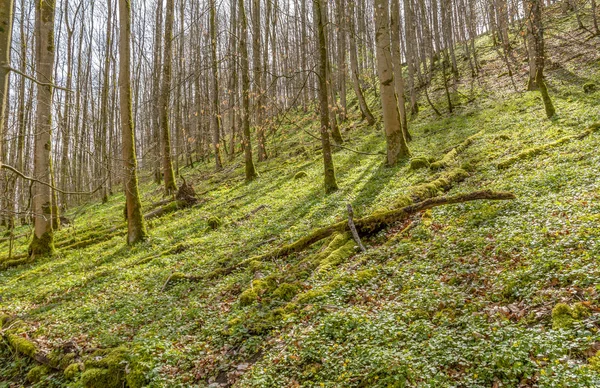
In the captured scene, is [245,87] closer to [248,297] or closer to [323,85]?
[323,85]

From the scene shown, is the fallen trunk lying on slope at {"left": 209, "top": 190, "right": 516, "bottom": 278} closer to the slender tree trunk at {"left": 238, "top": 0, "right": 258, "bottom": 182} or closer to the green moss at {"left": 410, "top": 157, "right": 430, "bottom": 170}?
the green moss at {"left": 410, "top": 157, "right": 430, "bottom": 170}

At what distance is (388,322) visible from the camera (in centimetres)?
467

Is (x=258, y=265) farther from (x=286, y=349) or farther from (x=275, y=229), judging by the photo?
(x=286, y=349)

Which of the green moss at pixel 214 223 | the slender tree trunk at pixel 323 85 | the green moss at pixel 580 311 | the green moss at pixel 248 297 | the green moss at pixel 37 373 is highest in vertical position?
the slender tree trunk at pixel 323 85

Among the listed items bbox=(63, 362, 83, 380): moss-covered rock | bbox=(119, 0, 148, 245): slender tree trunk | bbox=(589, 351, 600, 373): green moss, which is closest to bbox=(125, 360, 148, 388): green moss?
bbox=(63, 362, 83, 380): moss-covered rock

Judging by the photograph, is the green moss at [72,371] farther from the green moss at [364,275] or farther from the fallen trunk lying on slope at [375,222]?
the green moss at [364,275]

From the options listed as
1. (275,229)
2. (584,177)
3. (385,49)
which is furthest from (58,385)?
(385,49)

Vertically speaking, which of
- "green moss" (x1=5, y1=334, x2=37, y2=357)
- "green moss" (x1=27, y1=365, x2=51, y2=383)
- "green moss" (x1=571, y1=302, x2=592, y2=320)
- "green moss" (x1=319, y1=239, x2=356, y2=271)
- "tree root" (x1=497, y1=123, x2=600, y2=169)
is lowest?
"green moss" (x1=27, y1=365, x2=51, y2=383)

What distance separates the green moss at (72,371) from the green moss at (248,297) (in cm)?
248

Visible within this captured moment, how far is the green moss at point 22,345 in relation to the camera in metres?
5.85

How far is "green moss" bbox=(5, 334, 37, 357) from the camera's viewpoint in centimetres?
585

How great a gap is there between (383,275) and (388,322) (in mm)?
1413

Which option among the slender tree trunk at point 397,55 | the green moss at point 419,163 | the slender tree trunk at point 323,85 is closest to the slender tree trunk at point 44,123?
the slender tree trunk at point 323,85

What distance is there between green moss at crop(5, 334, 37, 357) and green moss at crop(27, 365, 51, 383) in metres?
0.49
